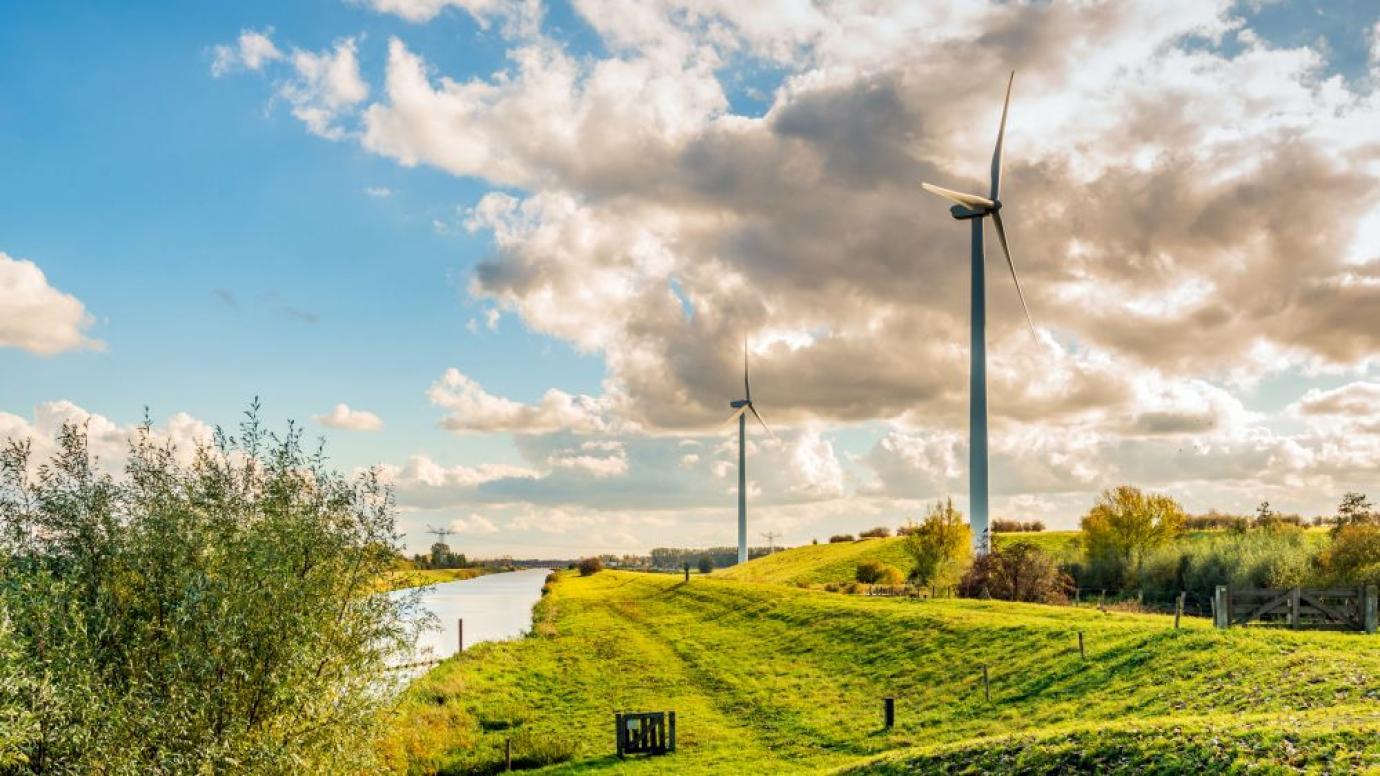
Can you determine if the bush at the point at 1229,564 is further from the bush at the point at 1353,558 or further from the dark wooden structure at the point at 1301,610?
the dark wooden structure at the point at 1301,610

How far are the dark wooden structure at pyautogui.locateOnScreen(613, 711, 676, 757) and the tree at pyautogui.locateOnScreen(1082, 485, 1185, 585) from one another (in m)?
67.9

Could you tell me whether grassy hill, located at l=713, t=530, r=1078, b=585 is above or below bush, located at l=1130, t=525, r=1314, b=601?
below

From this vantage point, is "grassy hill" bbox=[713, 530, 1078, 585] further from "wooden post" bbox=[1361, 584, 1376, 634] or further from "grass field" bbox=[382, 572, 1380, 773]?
"wooden post" bbox=[1361, 584, 1376, 634]

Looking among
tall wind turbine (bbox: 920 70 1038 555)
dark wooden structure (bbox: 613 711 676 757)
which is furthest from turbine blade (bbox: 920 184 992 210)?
dark wooden structure (bbox: 613 711 676 757)

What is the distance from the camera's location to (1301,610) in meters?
46.0

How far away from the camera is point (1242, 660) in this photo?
1515 inches

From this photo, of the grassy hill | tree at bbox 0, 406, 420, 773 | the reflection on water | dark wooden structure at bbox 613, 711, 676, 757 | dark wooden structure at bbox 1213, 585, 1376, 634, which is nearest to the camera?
tree at bbox 0, 406, 420, 773

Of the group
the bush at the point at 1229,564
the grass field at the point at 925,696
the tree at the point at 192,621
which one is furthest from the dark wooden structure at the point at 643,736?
the bush at the point at 1229,564

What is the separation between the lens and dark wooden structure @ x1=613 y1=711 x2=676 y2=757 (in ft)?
137

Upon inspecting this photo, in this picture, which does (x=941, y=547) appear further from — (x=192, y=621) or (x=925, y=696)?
(x=192, y=621)

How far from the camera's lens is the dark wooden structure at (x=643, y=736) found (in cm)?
4181

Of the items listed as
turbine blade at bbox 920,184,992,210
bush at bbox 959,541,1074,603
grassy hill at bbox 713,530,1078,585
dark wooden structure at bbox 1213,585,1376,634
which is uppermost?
turbine blade at bbox 920,184,992,210

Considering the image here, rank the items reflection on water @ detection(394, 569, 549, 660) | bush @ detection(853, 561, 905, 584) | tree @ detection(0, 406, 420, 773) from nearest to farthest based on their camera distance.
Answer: tree @ detection(0, 406, 420, 773), reflection on water @ detection(394, 569, 549, 660), bush @ detection(853, 561, 905, 584)

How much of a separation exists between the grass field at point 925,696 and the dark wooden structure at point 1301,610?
2.97 meters
